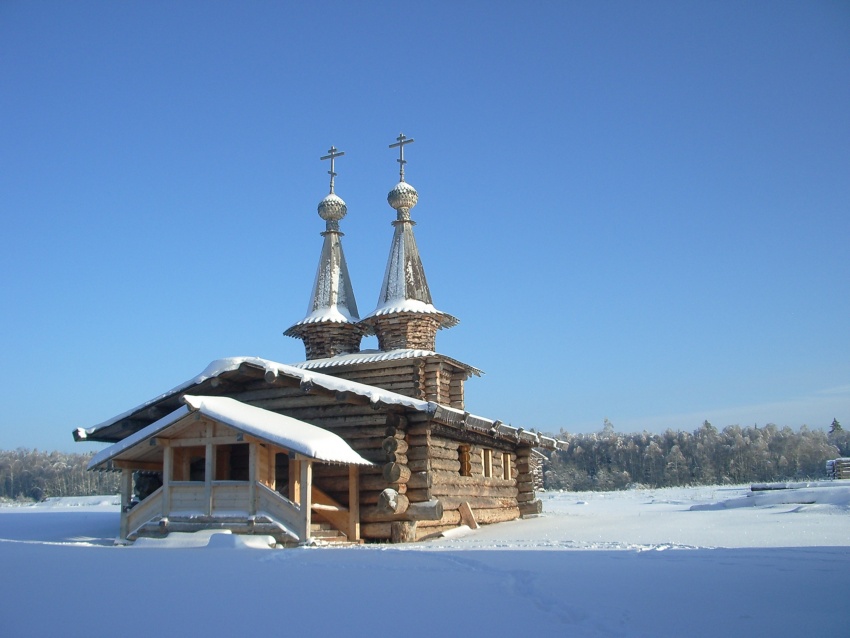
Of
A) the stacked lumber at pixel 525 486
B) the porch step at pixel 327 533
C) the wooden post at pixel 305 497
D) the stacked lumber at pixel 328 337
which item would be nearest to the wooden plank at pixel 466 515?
the porch step at pixel 327 533

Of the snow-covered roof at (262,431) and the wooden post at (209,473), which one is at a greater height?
the snow-covered roof at (262,431)

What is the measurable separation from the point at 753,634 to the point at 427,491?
39.3 feet

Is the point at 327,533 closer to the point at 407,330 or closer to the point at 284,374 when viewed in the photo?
the point at 284,374

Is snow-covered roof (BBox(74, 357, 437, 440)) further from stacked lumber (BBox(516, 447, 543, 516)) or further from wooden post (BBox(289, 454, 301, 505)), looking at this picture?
stacked lumber (BBox(516, 447, 543, 516))

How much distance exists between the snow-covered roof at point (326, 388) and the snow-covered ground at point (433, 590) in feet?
15.8

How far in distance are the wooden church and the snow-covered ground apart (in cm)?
302

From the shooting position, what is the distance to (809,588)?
22.6 ft

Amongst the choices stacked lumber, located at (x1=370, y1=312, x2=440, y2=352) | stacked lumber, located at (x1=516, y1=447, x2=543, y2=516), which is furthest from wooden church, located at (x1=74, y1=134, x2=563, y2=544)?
stacked lumber, located at (x1=516, y1=447, x2=543, y2=516)

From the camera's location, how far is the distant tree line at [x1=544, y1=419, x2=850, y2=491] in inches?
3204

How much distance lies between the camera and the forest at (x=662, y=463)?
81.8 meters

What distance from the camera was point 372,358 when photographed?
2395 cm

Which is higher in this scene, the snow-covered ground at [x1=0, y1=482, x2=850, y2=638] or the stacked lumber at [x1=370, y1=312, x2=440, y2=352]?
the stacked lumber at [x1=370, y1=312, x2=440, y2=352]

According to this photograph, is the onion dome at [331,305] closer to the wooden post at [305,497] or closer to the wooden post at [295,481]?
the wooden post at [295,481]

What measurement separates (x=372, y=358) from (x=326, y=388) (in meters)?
7.40
